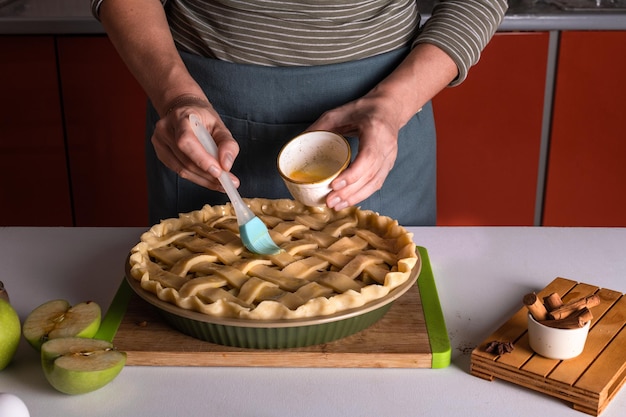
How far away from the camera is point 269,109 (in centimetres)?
134

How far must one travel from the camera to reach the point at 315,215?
3.93 ft

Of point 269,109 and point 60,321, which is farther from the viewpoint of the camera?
point 269,109

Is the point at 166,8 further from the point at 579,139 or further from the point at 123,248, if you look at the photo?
the point at 579,139

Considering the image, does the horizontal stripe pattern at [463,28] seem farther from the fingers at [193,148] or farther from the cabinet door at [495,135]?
the cabinet door at [495,135]

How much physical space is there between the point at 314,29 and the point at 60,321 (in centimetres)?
63

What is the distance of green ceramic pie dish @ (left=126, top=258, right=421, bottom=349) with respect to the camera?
35.4 inches

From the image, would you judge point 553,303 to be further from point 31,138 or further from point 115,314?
point 31,138

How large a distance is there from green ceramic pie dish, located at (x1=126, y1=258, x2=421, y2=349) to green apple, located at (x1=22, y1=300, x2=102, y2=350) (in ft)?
0.22

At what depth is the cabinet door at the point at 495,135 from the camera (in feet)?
7.15

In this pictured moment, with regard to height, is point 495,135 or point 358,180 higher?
point 358,180

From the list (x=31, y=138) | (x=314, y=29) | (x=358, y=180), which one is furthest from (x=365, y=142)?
(x=31, y=138)

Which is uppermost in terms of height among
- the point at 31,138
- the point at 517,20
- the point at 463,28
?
the point at 463,28

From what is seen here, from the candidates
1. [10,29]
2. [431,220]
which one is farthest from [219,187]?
[10,29]

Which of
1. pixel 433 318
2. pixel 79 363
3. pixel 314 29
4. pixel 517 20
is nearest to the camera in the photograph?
pixel 79 363
